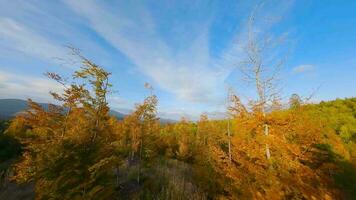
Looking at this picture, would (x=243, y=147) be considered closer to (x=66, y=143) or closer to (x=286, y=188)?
(x=286, y=188)

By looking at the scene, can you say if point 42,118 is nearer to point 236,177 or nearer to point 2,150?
point 236,177

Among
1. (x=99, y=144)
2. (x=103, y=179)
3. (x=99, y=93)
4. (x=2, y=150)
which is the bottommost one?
(x=2, y=150)

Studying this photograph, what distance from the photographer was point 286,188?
14.7ft

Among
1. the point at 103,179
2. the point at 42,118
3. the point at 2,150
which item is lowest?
the point at 2,150

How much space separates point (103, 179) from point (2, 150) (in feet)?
90.3

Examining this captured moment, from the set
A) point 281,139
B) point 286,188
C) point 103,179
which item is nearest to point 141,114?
point 103,179

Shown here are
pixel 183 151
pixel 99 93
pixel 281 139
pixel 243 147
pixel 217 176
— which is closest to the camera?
pixel 99 93

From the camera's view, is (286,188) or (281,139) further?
(281,139)

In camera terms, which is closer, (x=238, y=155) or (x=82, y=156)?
(x=82, y=156)

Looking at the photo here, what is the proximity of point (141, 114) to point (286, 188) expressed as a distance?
10.4 m

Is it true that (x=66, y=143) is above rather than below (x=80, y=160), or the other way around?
above

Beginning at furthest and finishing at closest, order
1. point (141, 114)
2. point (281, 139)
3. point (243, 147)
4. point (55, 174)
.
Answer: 1. point (141, 114)
2. point (243, 147)
3. point (281, 139)
4. point (55, 174)

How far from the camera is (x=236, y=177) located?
21.3ft

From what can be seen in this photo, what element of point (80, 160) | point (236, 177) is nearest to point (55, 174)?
point (80, 160)
